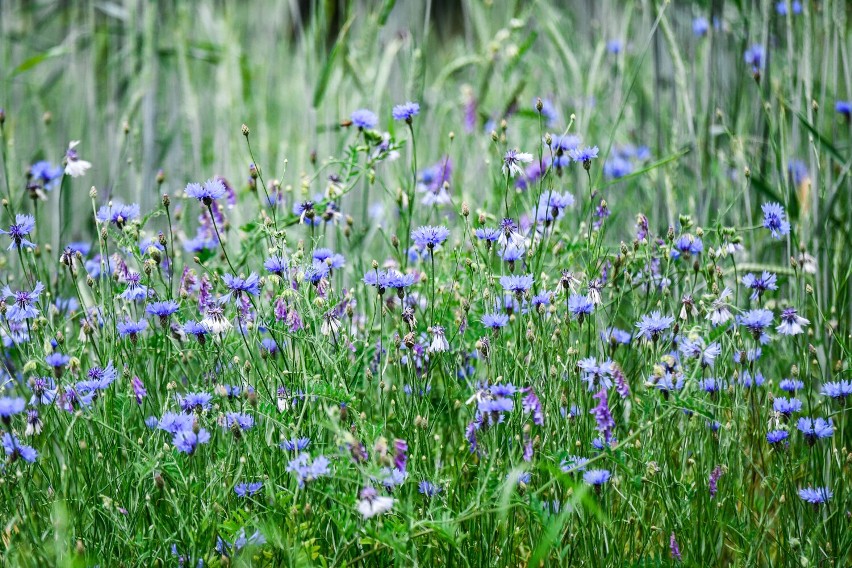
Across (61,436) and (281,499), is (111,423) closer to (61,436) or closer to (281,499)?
(61,436)

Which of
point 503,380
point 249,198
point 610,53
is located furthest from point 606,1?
point 503,380

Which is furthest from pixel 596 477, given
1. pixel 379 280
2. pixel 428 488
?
pixel 379 280

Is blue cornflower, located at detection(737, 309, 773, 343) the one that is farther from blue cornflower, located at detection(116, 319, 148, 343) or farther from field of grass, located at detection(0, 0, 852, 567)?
blue cornflower, located at detection(116, 319, 148, 343)

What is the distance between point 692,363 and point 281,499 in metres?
0.83

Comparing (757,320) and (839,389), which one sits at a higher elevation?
(757,320)

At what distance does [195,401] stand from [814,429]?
1.02 m

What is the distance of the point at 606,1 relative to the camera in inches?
120

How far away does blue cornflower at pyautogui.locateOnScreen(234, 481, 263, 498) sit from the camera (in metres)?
1.42

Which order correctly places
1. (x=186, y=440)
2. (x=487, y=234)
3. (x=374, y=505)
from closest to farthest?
(x=374, y=505)
(x=186, y=440)
(x=487, y=234)

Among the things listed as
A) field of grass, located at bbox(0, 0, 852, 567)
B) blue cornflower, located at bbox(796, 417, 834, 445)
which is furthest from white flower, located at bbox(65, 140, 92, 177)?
blue cornflower, located at bbox(796, 417, 834, 445)

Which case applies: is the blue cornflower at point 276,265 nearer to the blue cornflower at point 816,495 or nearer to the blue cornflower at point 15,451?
the blue cornflower at point 15,451

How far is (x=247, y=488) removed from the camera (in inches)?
56.6

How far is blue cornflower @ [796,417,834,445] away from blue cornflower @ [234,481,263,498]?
2.96 ft

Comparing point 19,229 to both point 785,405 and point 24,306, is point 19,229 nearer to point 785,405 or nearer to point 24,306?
point 24,306
